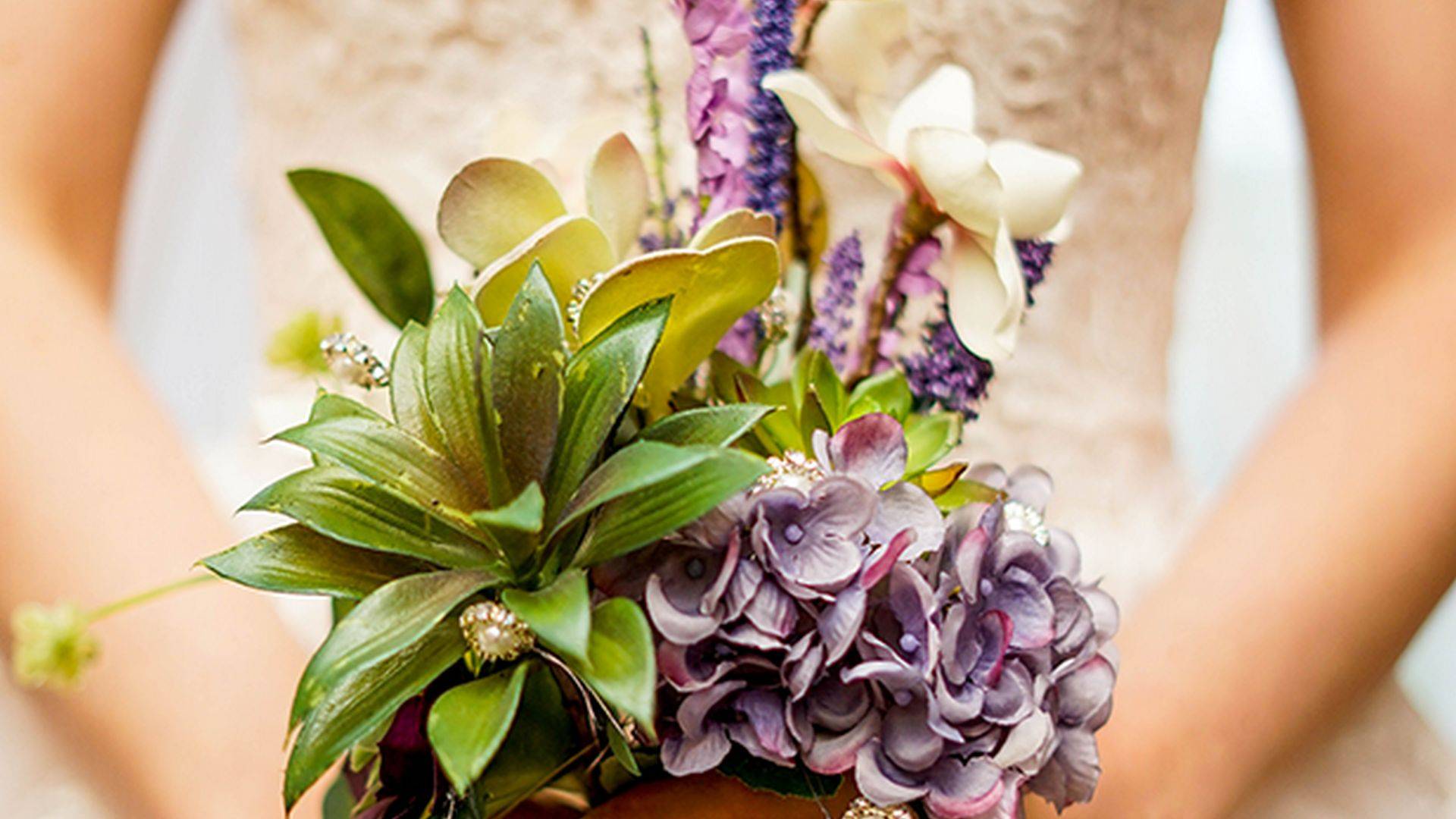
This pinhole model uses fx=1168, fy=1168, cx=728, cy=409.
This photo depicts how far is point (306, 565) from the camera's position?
33 cm

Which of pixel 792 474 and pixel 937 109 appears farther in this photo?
pixel 937 109

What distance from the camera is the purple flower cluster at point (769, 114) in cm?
44

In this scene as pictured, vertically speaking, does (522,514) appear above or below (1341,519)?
above

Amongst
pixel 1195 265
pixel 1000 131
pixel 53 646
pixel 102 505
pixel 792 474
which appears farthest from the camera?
pixel 1195 265

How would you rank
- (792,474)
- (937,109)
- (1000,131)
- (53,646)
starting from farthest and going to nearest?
(1000,131) → (937,109) → (792,474) → (53,646)

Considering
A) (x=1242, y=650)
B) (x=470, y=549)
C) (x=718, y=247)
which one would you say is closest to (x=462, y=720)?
(x=470, y=549)

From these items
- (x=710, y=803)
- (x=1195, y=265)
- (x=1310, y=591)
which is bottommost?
(x=1195, y=265)

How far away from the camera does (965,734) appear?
331 millimetres

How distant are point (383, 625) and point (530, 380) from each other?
3.0 inches

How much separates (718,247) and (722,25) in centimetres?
13

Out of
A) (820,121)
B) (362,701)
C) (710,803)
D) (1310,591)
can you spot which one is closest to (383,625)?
(362,701)

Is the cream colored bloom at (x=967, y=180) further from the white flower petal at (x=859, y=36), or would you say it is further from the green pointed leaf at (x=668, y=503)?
the green pointed leaf at (x=668, y=503)

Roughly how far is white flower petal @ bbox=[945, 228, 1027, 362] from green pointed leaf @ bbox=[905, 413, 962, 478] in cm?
3

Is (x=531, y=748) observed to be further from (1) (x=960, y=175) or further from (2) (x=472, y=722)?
(1) (x=960, y=175)
